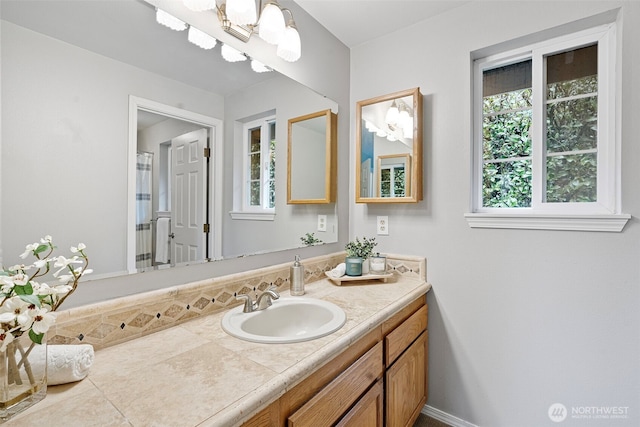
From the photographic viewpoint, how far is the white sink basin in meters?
1.12

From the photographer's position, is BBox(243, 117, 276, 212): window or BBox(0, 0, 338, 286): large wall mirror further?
BBox(243, 117, 276, 212): window

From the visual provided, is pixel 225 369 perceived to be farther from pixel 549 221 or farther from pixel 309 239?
pixel 549 221

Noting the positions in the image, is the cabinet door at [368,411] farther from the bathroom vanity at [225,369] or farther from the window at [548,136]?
the window at [548,136]

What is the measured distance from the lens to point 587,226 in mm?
1309

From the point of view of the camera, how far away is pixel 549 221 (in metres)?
1.39

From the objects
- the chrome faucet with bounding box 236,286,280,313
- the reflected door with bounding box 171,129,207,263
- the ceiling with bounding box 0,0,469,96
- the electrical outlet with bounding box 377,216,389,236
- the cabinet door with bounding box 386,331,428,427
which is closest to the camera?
the ceiling with bounding box 0,0,469,96

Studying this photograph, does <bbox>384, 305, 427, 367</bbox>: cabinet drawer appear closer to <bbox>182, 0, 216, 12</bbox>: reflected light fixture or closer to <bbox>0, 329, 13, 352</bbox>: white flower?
<bbox>0, 329, 13, 352</bbox>: white flower

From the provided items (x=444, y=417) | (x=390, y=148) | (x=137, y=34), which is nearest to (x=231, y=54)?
(x=137, y=34)

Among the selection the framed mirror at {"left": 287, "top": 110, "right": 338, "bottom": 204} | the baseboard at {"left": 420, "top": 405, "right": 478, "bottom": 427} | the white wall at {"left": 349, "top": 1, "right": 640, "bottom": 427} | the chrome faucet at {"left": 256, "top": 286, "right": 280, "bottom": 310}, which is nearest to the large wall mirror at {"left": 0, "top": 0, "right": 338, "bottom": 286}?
the chrome faucet at {"left": 256, "top": 286, "right": 280, "bottom": 310}

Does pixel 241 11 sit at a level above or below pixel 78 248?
above

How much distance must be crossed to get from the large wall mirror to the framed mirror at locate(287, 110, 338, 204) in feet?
1.15

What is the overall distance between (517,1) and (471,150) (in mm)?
751

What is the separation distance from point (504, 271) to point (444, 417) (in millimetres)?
928

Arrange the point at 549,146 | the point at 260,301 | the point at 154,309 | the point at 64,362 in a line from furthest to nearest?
the point at 549,146 → the point at 260,301 → the point at 154,309 → the point at 64,362
